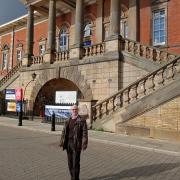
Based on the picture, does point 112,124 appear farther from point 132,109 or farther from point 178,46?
point 178,46

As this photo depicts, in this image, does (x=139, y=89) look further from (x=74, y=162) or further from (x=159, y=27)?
(x=159, y=27)

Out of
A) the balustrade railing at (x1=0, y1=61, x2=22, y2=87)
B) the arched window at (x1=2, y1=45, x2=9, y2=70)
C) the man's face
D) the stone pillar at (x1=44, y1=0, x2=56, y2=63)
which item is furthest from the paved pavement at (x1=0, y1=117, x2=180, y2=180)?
the arched window at (x1=2, y1=45, x2=9, y2=70)

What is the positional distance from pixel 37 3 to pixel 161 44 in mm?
11678

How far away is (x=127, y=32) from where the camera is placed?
84.7ft

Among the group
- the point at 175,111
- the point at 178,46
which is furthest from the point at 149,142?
the point at 178,46

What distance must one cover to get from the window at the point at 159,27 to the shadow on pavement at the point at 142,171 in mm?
16245

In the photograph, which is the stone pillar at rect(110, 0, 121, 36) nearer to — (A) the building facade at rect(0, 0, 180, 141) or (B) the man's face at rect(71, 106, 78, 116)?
(A) the building facade at rect(0, 0, 180, 141)

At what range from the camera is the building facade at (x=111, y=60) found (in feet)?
48.2

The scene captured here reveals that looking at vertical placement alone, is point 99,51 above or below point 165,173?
above

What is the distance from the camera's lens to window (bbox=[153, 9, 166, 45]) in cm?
2389

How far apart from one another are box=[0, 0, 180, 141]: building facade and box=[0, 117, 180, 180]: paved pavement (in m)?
1.99

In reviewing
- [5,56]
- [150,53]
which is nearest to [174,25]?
[150,53]

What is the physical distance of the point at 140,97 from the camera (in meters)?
14.8

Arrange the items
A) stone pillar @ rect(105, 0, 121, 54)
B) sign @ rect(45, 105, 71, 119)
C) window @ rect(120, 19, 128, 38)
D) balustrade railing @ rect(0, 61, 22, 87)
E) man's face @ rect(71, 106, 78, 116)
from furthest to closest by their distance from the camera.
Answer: balustrade railing @ rect(0, 61, 22, 87) < window @ rect(120, 19, 128, 38) < sign @ rect(45, 105, 71, 119) < stone pillar @ rect(105, 0, 121, 54) < man's face @ rect(71, 106, 78, 116)
